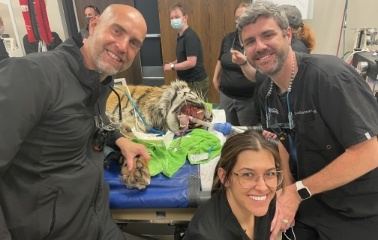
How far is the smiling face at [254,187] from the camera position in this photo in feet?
3.51

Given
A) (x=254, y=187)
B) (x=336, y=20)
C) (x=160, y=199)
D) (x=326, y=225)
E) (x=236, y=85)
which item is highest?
(x=336, y=20)

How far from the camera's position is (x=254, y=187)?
1.07 metres

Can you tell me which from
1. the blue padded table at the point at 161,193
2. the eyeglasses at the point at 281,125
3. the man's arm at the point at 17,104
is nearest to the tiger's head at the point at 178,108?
the blue padded table at the point at 161,193

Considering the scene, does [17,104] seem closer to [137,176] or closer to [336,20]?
[137,176]

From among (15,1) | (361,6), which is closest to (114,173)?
(15,1)

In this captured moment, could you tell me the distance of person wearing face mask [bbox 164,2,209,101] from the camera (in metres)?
2.90

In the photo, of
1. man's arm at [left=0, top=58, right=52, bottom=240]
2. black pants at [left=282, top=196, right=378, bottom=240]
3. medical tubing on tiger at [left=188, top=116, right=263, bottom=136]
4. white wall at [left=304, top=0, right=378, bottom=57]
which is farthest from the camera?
white wall at [left=304, top=0, right=378, bottom=57]

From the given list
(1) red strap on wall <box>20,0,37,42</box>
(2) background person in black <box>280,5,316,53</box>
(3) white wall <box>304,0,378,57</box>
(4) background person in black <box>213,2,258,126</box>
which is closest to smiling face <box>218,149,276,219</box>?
(2) background person in black <box>280,5,316,53</box>

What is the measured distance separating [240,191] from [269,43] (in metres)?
0.64

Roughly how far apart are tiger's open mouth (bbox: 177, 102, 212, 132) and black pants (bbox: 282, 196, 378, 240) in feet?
2.87

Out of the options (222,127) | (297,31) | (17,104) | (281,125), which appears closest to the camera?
(17,104)

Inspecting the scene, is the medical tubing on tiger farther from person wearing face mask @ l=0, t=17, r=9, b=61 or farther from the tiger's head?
person wearing face mask @ l=0, t=17, r=9, b=61

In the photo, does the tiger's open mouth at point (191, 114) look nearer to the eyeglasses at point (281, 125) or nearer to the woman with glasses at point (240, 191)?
the eyeglasses at point (281, 125)

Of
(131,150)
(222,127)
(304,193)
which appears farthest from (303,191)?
(131,150)
